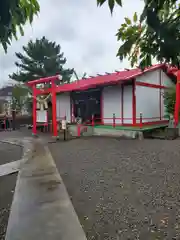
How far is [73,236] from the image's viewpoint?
2.53m

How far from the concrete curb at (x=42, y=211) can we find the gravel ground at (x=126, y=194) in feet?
0.58

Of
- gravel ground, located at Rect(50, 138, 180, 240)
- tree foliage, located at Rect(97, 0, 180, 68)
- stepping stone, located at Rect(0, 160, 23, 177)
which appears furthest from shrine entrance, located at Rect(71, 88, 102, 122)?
tree foliage, located at Rect(97, 0, 180, 68)

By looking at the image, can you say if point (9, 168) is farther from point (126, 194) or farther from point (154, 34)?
point (154, 34)

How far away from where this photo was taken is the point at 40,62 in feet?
94.8

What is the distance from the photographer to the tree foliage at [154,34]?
3.90ft

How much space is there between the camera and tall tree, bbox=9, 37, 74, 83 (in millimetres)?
28016

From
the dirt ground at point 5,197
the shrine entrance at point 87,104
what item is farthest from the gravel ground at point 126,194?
the shrine entrance at point 87,104

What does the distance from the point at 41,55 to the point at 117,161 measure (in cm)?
2500

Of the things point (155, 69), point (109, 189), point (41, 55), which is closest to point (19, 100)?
point (41, 55)

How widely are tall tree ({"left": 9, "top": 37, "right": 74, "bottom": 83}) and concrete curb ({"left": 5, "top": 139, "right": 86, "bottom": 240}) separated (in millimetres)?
24594

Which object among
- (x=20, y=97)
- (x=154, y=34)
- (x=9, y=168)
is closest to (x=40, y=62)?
(x=20, y=97)

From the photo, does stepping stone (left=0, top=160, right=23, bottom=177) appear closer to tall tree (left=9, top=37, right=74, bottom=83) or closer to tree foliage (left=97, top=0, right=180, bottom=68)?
tree foliage (left=97, top=0, right=180, bottom=68)

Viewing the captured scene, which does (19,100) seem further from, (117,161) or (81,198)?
(81,198)

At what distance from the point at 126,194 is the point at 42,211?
1491 millimetres
